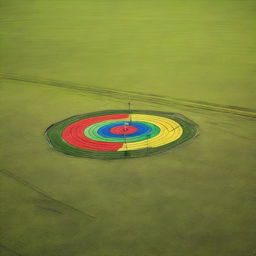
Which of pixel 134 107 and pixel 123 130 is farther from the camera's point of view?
pixel 134 107

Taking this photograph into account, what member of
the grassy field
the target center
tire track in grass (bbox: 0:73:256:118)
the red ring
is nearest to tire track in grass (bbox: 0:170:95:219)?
the grassy field

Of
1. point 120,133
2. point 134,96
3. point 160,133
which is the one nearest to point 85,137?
point 120,133

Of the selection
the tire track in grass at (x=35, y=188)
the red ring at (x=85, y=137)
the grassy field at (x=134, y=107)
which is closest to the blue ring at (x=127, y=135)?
the red ring at (x=85, y=137)

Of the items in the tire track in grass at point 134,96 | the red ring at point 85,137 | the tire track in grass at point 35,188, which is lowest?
the tire track in grass at point 35,188

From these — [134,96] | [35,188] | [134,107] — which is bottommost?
[35,188]

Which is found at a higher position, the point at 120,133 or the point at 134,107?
the point at 134,107

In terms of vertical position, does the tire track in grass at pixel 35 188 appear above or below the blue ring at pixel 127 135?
below

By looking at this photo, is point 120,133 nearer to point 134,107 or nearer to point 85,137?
point 85,137

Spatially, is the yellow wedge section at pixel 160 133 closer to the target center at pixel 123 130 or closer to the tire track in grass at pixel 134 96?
the target center at pixel 123 130
